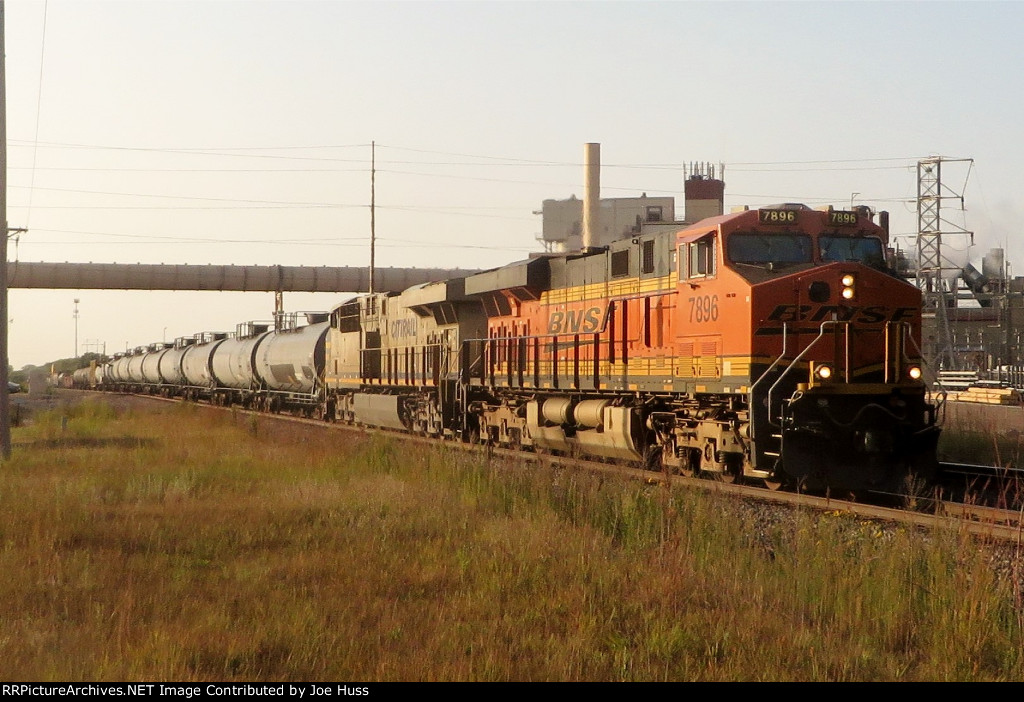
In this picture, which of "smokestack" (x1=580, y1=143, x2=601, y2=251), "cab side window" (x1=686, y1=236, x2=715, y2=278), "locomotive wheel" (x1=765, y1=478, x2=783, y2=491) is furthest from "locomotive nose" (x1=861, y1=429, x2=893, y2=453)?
"smokestack" (x1=580, y1=143, x2=601, y2=251)

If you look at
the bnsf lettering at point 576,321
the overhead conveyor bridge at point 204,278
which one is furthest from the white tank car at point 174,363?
the bnsf lettering at point 576,321

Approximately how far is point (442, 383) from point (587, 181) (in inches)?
1378

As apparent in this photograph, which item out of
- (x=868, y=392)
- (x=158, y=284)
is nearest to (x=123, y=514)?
(x=868, y=392)

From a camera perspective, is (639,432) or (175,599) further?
(639,432)

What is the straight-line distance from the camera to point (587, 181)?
56.1 metres

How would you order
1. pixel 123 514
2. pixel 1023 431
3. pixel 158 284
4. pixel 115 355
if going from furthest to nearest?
pixel 115 355 < pixel 158 284 < pixel 1023 431 < pixel 123 514

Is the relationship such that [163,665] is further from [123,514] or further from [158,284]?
[158,284]

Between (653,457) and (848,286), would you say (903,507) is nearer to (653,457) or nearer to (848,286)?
(848,286)

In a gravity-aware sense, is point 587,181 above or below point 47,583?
above

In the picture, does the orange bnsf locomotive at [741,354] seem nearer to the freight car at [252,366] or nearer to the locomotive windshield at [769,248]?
the locomotive windshield at [769,248]

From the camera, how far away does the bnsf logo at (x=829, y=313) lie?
13.0m

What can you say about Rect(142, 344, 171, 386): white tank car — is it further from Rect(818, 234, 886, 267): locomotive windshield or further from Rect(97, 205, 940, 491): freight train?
Rect(818, 234, 886, 267): locomotive windshield

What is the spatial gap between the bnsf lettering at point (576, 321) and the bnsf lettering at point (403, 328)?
7.25m
